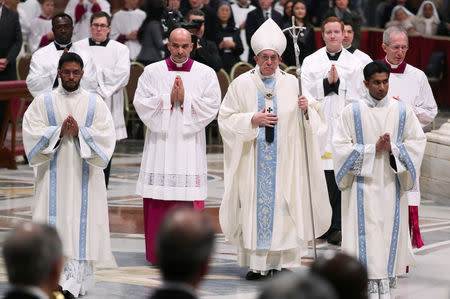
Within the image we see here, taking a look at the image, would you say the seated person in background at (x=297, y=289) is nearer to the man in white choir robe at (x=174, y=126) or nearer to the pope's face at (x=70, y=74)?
the pope's face at (x=70, y=74)

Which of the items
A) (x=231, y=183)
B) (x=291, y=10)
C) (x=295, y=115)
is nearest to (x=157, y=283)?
(x=231, y=183)

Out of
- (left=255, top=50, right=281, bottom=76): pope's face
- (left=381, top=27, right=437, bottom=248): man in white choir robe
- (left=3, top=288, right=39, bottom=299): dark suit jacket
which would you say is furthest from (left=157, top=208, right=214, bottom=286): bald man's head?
(left=381, top=27, right=437, bottom=248): man in white choir robe

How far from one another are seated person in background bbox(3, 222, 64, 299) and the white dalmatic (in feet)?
46.0

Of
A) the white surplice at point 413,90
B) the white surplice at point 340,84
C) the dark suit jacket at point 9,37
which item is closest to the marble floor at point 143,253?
the white surplice at point 340,84

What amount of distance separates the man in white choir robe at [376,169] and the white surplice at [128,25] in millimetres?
10052

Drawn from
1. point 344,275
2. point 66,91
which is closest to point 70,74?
point 66,91

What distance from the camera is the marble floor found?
7.14 m

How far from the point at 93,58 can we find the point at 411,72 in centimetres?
353

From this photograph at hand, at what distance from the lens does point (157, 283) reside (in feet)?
23.9

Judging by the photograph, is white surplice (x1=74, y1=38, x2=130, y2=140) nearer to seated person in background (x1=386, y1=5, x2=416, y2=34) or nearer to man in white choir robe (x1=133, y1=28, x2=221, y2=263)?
man in white choir robe (x1=133, y1=28, x2=221, y2=263)

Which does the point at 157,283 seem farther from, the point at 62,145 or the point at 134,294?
the point at 62,145

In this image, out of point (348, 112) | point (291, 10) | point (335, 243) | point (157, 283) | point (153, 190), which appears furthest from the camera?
point (291, 10)

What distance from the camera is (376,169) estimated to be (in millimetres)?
6660

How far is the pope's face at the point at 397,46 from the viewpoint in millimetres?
7840
